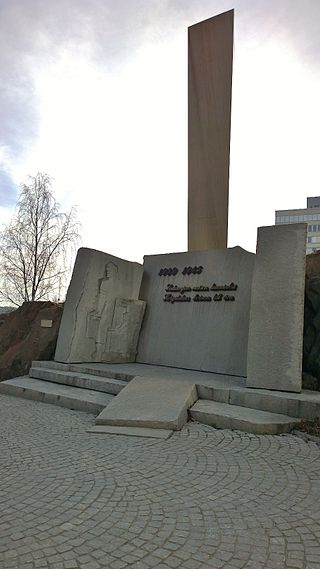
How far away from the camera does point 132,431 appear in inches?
188

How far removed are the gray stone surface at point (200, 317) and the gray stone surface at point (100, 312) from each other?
0.42m

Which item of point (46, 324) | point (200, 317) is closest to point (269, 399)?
point (200, 317)

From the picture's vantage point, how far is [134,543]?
2.40 metres

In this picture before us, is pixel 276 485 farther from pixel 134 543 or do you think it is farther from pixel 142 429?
pixel 142 429

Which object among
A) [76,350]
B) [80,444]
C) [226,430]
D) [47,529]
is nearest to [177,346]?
[76,350]

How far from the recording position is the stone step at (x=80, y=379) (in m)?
6.72

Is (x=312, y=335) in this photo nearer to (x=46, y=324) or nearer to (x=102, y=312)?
(x=102, y=312)

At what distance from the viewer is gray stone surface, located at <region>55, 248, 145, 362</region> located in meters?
8.22

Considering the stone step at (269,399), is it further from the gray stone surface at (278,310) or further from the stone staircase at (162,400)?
the gray stone surface at (278,310)

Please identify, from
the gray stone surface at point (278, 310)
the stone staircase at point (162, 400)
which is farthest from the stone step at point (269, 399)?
the gray stone surface at point (278, 310)

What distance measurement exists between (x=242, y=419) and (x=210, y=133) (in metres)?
7.88

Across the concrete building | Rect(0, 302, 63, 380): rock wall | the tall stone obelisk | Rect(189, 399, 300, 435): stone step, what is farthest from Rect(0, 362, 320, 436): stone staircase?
the concrete building

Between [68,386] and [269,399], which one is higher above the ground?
[269,399]

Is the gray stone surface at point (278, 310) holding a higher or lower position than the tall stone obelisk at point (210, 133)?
lower
